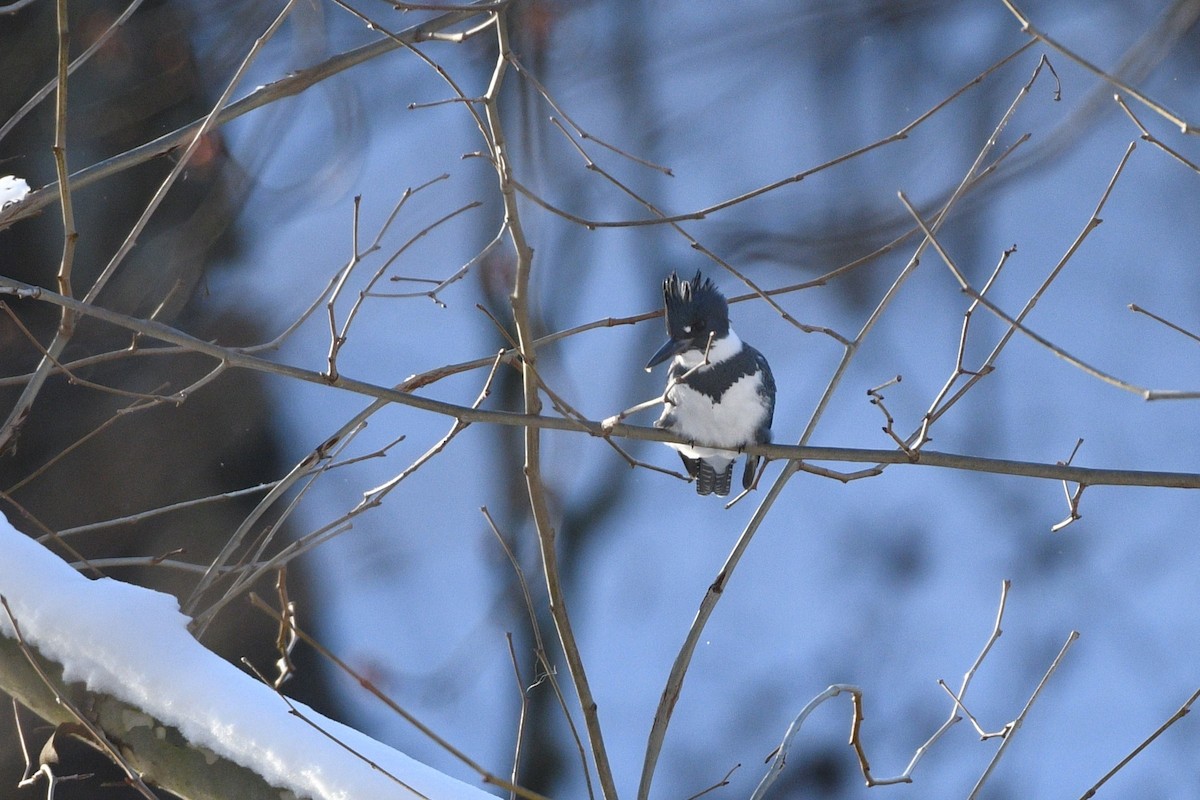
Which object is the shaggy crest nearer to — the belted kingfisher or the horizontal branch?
the belted kingfisher

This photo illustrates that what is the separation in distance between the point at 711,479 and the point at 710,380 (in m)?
0.51

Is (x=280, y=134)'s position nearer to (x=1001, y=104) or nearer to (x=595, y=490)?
(x=595, y=490)

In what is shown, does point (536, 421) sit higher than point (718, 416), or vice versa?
point (718, 416)

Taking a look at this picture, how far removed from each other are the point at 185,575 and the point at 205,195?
185 centimetres

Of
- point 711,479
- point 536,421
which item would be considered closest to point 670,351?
point 711,479

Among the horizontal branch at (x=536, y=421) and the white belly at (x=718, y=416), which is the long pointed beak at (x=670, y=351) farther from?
the horizontal branch at (x=536, y=421)

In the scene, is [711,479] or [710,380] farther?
[711,479]

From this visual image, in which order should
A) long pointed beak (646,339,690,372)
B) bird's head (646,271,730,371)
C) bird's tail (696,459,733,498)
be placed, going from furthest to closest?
1. bird's tail (696,459,733,498)
2. bird's head (646,271,730,371)
3. long pointed beak (646,339,690,372)

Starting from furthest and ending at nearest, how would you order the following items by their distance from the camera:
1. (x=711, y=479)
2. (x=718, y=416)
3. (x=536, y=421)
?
1. (x=711, y=479)
2. (x=718, y=416)
3. (x=536, y=421)

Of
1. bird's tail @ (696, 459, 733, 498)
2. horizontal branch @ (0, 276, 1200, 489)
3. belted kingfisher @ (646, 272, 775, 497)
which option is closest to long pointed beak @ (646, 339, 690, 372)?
belted kingfisher @ (646, 272, 775, 497)

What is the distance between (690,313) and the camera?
260 centimetres

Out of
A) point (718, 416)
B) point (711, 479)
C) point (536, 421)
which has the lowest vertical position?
point (536, 421)

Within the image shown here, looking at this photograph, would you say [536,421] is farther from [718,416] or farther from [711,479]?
[711,479]

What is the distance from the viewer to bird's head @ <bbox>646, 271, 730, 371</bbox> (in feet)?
8.54
